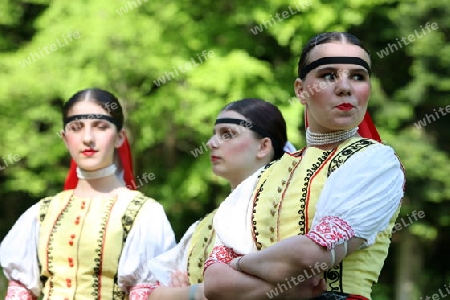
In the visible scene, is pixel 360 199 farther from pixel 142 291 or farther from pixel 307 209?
pixel 142 291

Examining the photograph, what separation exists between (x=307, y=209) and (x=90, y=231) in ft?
5.97

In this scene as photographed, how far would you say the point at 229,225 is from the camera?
2859 mm

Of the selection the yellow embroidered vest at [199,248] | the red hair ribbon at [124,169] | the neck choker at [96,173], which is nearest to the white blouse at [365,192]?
the yellow embroidered vest at [199,248]

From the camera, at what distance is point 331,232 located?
8.00ft

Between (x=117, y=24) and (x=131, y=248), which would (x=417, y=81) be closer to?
(x=117, y=24)

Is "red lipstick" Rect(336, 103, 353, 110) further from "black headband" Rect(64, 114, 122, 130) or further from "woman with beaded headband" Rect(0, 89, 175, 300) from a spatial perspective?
"black headband" Rect(64, 114, 122, 130)

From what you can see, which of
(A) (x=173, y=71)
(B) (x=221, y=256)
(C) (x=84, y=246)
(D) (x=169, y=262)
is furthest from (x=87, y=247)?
(A) (x=173, y=71)

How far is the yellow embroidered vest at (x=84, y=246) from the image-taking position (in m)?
4.09

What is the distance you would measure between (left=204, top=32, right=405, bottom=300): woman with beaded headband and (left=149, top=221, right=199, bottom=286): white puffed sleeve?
3.36ft

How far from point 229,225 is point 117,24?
8.01 m

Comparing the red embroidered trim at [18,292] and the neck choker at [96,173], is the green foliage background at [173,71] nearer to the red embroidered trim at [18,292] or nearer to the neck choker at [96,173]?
the neck choker at [96,173]

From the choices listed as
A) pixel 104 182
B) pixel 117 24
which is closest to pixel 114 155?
pixel 104 182

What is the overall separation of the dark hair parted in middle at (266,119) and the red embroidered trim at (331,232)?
1.61 metres

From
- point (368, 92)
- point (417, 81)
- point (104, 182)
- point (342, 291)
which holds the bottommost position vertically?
point (342, 291)
